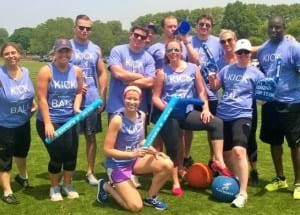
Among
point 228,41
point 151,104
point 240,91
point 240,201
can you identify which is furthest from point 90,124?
point 240,201

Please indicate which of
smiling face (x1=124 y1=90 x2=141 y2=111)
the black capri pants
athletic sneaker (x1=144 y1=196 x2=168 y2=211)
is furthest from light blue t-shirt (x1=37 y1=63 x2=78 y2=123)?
athletic sneaker (x1=144 y1=196 x2=168 y2=211)

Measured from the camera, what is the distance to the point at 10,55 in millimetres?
6609

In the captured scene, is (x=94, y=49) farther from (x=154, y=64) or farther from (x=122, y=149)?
(x=122, y=149)

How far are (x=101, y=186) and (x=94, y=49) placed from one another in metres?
2.33

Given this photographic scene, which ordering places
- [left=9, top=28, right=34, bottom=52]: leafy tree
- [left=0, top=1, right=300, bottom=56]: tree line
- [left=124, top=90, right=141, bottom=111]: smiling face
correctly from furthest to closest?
[left=9, top=28, right=34, bottom=52]: leafy tree < [left=0, top=1, right=300, bottom=56]: tree line < [left=124, top=90, right=141, bottom=111]: smiling face

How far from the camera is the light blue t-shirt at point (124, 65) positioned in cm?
744

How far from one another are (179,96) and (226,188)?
61.5 inches

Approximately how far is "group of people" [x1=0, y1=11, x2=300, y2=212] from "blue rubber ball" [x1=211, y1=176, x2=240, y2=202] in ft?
0.33

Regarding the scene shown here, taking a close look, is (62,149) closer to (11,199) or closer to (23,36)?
(11,199)

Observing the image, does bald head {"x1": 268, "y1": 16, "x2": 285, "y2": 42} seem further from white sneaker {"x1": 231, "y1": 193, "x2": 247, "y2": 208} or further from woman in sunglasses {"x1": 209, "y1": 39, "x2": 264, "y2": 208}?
white sneaker {"x1": 231, "y1": 193, "x2": 247, "y2": 208}

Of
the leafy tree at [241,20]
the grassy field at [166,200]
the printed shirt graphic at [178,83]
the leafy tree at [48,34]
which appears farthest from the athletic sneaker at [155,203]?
the leafy tree at [48,34]

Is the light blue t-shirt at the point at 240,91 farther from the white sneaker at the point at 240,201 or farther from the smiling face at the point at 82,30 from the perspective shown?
the smiling face at the point at 82,30

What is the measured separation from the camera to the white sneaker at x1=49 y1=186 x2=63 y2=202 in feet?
22.7

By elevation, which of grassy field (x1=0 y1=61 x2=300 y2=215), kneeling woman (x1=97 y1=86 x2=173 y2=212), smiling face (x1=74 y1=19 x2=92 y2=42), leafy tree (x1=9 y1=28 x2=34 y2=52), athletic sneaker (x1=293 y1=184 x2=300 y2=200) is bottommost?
leafy tree (x1=9 y1=28 x2=34 y2=52)
